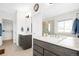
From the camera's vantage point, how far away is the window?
130cm

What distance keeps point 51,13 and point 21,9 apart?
48 cm

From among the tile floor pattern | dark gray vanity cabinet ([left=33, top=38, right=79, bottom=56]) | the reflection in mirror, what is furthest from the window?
the tile floor pattern

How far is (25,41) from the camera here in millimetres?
1486

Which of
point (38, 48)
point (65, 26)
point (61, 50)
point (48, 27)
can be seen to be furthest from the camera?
point (38, 48)

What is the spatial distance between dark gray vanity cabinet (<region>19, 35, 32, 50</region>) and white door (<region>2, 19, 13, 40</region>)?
171 millimetres

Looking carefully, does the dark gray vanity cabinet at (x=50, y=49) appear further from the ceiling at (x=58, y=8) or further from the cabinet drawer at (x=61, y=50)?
the ceiling at (x=58, y=8)

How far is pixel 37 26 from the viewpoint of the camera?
1.55 m

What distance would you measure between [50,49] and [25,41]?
44 cm

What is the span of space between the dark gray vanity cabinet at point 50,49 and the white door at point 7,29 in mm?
433

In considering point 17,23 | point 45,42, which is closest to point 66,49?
point 45,42

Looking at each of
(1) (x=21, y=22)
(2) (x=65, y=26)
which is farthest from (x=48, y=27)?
(1) (x=21, y=22)

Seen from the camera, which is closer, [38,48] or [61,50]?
[61,50]

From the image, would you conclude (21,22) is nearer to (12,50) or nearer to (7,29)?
(7,29)

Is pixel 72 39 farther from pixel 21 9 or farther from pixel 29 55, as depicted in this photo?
pixel 21 9
